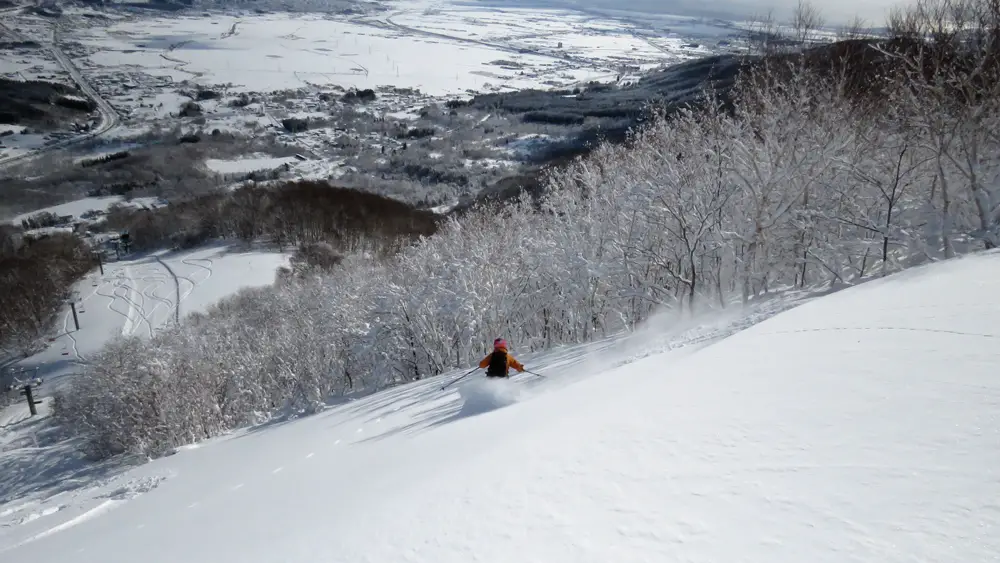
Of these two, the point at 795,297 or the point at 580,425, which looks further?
the point at 795,297

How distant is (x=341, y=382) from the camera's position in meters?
29.3

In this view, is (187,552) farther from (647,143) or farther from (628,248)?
(647,143)

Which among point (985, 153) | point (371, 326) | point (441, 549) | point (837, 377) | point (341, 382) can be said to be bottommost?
point (341, 382)

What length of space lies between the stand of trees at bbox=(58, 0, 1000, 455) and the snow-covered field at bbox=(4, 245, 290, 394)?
61.0ft

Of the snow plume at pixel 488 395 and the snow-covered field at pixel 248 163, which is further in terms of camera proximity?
the snow-covered field at pixel 248 163

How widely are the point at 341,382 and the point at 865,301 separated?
83.3 feet

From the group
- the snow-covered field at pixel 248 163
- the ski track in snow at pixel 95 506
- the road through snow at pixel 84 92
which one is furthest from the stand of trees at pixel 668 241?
the road through snow at pixel 84 92

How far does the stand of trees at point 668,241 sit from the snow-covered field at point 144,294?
1859 centimetres

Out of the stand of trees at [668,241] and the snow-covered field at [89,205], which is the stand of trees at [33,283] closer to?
the snow-covered field at [89,205]

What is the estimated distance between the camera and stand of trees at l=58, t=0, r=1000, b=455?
14.6 meters

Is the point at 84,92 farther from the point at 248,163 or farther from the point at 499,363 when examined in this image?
the point at 499,363

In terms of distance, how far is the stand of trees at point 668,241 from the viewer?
1464 cm

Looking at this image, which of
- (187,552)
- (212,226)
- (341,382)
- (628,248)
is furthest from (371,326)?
(212,226)

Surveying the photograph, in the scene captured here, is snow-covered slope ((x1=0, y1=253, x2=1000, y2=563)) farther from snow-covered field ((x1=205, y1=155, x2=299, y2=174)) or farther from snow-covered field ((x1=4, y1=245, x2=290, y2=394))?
snow-covered field ((x1=205, y1=155, x2=299, y2=174))
